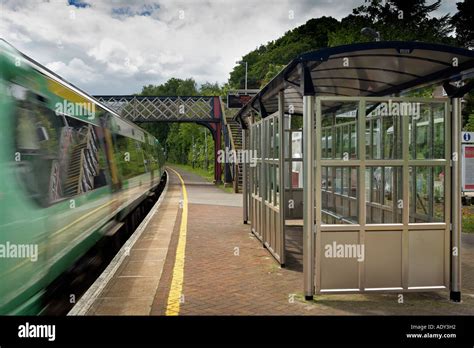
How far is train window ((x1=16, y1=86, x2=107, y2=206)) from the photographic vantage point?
4.12 meters

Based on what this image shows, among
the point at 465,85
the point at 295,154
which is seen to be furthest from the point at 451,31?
the point at 465,85

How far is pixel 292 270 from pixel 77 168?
3372 millimetres

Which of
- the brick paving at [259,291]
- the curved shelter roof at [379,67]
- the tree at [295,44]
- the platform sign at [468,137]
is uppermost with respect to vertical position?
the tree at [295,44]

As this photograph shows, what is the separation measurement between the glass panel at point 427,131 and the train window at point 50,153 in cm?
400

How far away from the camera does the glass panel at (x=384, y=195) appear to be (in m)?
6.75

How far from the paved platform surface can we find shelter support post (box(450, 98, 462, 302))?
230mm

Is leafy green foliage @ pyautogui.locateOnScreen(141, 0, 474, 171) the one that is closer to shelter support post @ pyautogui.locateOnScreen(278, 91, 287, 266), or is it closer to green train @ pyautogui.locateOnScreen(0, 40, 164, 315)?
shelter support post @ pyautogui.locateOnScreen(278, 91, 287, 266)

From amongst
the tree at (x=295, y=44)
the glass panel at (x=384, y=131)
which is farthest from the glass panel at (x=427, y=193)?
the tree at (x=295, y=44)

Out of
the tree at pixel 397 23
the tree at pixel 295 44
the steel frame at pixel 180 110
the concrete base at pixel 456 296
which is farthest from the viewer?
the tree at pixel 295 44

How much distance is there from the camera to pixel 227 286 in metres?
6.46

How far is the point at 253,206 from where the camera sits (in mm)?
10305

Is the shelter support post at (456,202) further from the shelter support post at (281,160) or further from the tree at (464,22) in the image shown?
the tree at (464,22)

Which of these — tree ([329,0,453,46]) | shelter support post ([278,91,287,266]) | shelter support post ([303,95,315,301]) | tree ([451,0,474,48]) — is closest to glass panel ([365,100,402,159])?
shelter support post ([303,95,315,301])

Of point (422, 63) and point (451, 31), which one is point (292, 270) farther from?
point (451, 31)
